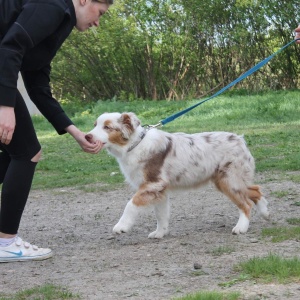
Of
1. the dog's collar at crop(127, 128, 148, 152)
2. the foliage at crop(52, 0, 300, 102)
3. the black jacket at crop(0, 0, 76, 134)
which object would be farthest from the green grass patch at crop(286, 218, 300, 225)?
the foliage at crop(52, 0, 300, 102)

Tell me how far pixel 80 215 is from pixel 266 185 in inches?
93.1

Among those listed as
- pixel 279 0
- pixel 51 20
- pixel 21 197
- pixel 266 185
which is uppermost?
pixel 279 0

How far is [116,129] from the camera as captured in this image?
6.37m

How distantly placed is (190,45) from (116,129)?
1904 cm

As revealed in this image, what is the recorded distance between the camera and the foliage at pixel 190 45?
24.0 metres

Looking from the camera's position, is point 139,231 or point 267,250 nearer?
point 267,250

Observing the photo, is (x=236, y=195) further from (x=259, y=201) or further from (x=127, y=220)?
(x=127, y=220)

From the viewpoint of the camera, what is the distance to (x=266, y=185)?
8492mm

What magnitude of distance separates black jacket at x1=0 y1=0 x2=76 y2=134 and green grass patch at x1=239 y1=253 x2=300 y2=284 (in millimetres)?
1817

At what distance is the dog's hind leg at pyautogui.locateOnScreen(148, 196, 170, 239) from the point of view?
246 inches

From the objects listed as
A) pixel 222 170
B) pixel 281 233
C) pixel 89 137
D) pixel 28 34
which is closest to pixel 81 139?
pixel 89 137

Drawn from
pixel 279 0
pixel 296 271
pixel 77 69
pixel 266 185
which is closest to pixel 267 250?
pixel 296 271

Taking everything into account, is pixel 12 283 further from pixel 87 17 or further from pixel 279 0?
pixel 279 0

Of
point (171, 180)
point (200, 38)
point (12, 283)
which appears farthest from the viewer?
point (200, 38)
